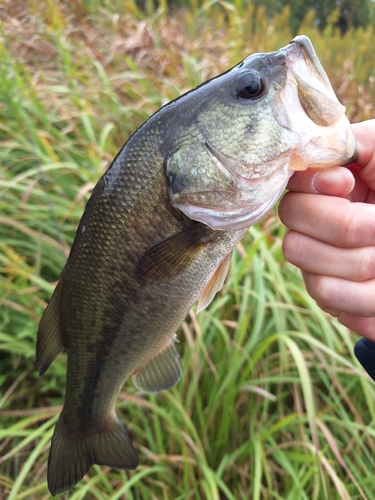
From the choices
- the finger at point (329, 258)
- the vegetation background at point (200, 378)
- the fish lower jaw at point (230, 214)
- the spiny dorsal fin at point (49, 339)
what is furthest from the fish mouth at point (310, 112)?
the vegetation background at point (200, 378)

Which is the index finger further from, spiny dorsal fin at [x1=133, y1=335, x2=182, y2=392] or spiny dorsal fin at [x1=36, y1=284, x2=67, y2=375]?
spiny dorsal fin at [x1=36, y1=284, x2=67, y2=375]

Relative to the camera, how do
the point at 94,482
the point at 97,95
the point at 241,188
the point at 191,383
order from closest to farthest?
1. the point at 241,188
2. the point at 94,482
3. the point at 191,383
4. the point at 97,95

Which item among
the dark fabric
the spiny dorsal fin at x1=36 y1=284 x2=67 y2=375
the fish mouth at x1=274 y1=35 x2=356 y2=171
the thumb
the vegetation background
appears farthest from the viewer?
the vegetation background

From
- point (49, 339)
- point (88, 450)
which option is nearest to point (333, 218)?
point (49, 339)

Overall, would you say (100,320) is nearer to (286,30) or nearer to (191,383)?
(191,383)

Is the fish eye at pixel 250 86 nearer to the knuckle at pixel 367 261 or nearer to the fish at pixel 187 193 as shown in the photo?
the fish at pixel 187 193

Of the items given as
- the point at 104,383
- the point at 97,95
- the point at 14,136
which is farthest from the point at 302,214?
the point at 97,95

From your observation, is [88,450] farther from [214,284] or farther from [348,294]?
[348,294]

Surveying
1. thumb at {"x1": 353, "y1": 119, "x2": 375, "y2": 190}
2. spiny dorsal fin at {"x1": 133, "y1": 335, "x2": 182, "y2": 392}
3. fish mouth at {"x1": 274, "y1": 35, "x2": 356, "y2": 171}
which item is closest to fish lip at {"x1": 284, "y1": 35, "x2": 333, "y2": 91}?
fish mouth at {"x1": 274, "y1": 35, "x2": 356, "y2": 171}
